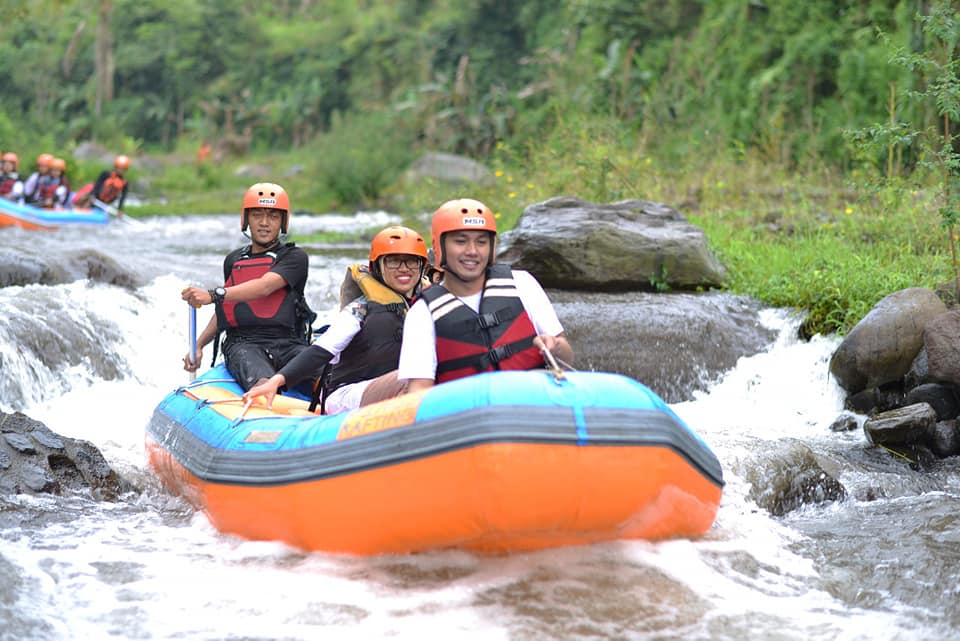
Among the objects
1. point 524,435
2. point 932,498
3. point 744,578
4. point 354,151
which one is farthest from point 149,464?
point 354,151

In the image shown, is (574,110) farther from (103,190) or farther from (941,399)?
(941,399)

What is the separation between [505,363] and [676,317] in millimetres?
3716

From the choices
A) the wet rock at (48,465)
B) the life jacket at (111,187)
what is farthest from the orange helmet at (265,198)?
the life jacket at (111,187)

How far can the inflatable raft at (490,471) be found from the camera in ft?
11.6

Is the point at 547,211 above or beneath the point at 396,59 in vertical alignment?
beneath

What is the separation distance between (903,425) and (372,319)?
9.74 ft

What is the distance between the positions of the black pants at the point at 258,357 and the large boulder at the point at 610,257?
3.02m

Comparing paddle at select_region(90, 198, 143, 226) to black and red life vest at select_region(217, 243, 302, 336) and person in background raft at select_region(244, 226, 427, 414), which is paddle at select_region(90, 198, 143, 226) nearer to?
black and red life vest at select_region(217, 243, 302, 336)

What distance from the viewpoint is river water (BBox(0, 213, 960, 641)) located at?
3.52 meters

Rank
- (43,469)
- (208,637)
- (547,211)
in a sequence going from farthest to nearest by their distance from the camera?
1. (547,211)
2. (43,469)
3. (208,637)

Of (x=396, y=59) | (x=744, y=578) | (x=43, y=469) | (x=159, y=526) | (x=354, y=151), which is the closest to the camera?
(x=744, y=578)

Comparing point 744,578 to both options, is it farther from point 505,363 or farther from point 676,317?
point 676,317

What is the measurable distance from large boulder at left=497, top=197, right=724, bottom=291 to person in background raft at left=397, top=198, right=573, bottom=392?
4127mm

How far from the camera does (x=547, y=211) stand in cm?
891
